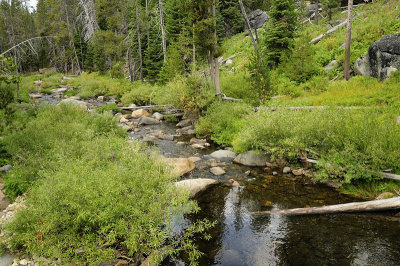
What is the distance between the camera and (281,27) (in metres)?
23.3

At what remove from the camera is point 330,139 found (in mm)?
9859

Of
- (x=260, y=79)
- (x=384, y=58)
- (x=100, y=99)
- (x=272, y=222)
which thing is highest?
(x=384, y=58)

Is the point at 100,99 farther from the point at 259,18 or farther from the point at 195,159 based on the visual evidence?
the point at 259,18

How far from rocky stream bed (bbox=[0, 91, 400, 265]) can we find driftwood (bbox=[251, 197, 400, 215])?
178 mm

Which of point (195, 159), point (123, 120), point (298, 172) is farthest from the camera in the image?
point (123, 120)

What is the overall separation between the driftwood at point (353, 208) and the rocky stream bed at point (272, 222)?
0.18m

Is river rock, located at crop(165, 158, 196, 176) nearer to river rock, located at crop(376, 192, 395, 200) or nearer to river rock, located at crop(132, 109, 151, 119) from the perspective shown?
river rock, located at crop(376, 192, 395, 200)

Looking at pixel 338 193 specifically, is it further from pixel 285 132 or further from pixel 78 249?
pixel 78 249

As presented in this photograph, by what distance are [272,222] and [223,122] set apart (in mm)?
8626

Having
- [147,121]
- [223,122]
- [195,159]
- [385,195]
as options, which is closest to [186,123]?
[147,121]

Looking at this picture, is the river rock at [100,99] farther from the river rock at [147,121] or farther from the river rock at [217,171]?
the river rock at [217,171]

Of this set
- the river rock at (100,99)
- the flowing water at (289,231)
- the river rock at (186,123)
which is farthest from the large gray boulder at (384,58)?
the river rock at (100,99)

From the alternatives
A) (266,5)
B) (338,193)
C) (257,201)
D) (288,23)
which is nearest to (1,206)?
(257,201)

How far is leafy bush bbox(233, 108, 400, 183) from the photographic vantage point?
8.52m
